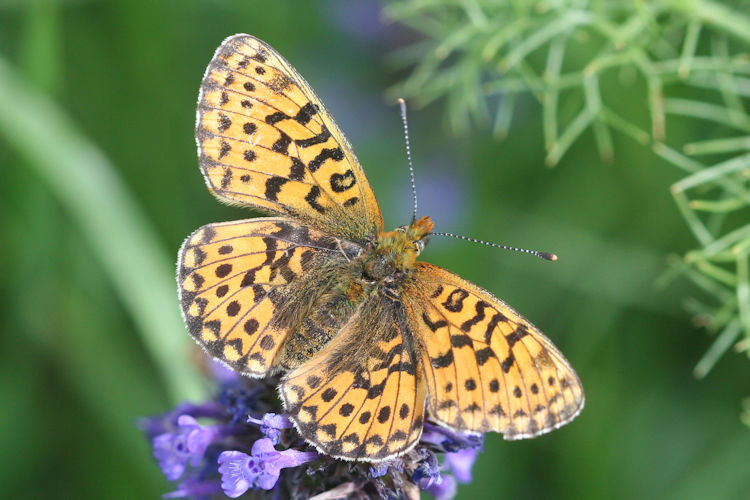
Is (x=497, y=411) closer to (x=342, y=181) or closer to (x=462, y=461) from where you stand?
(x=462, y=461)

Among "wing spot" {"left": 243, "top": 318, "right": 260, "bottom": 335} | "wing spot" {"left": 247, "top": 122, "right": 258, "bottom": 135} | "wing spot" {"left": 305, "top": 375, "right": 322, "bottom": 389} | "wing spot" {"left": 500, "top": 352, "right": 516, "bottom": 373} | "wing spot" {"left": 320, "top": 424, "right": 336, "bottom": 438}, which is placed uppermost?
"wing spot" {"left": 247, "top": 122, "right": 258, "bottom": 135}

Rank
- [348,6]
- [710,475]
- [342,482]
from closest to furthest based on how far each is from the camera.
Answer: [342,482], [710,475], [348,6]

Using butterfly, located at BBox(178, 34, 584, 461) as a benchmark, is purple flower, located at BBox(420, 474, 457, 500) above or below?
below

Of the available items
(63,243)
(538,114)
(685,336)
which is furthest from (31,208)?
(685,336)

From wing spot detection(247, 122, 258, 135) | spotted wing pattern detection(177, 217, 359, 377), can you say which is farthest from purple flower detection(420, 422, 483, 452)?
wing spot detection(247, 122, 258, 135)

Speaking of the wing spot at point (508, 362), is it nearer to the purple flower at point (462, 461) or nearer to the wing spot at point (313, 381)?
the purple flower at point (462, 461)

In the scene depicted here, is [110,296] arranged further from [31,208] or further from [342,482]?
[342,482]

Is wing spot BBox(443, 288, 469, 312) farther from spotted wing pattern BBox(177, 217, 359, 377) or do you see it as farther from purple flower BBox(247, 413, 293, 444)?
purple flower BBox(247, 413, 293, 444)
